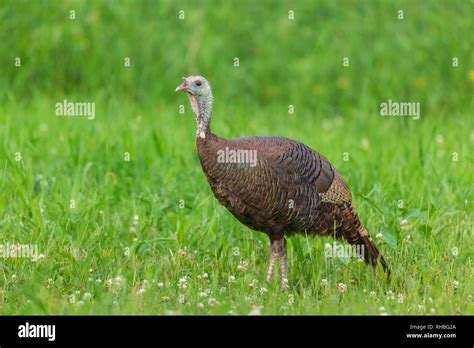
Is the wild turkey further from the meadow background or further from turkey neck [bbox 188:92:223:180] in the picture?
the meadow background

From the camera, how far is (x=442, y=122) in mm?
10547

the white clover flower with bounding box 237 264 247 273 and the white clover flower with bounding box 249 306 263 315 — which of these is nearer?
the white clover flower with bounding box 249 306 263 315

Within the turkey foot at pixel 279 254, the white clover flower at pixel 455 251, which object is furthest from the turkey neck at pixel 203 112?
the white clover flower at pixel 455 251

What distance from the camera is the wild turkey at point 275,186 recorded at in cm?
608

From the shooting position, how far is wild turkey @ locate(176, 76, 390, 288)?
6.08 metres

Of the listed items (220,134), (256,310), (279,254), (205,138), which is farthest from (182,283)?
(220,134)

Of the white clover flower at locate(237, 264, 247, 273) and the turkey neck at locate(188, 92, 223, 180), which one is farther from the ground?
the turkey neck at locate(188, 92, 223, 180)

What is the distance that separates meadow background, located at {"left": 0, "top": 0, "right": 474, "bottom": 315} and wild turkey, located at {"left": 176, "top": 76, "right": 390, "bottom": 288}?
275 mm

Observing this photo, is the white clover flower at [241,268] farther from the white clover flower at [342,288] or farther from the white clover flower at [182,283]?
the white clover flower at [342,288]

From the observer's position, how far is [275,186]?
20.1 feet

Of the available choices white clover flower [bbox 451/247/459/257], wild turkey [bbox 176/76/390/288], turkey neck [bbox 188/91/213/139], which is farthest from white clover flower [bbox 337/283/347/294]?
turkey neck [bbox 188/91/213/139]

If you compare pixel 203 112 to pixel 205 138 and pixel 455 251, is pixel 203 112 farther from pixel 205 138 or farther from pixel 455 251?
pixel 455 251

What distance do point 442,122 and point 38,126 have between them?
4301 millimetres

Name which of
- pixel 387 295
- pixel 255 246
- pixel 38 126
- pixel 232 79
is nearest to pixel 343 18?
pixel 232 79
